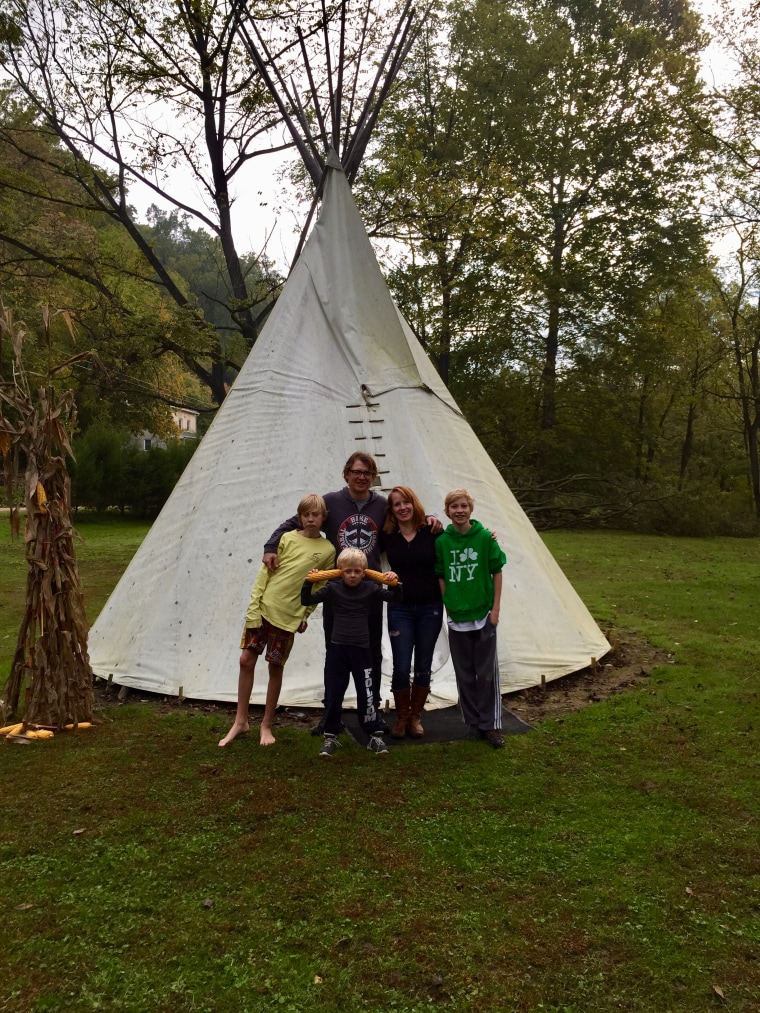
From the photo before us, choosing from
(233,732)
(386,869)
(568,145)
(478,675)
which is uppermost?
(568,145)

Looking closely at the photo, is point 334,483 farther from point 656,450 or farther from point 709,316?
point 709,316

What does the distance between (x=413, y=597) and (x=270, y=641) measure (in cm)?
86

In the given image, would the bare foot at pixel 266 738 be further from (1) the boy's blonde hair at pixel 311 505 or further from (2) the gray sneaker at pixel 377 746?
(1) the boy's blonde hair at pixel 311 505

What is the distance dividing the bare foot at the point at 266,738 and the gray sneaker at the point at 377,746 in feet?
1.87

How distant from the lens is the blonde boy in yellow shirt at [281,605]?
13.7 ft

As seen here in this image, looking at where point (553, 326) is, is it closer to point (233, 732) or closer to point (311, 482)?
point (311, 482)

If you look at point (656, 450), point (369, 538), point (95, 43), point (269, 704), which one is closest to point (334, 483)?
point (369, 538)

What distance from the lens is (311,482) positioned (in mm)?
5387

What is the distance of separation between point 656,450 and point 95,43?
63.8ft

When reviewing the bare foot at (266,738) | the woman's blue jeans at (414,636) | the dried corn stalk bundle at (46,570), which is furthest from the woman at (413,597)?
the dried corn stalk bundle at (46,570)

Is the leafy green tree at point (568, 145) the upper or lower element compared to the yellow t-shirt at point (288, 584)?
upper

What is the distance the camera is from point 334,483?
5395mm

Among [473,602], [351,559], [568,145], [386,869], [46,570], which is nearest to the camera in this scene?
[386,869]

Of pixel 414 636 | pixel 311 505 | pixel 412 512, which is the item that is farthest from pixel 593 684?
pixel 311 505
